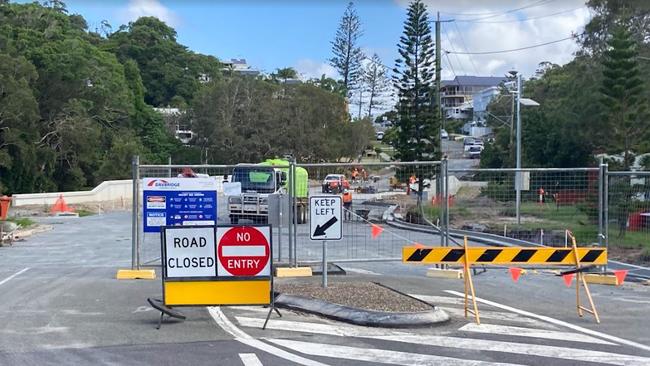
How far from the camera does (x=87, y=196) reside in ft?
161

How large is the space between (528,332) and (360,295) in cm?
267

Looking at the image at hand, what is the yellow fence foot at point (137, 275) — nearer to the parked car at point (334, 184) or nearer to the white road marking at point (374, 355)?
the parked car at point (334, 184)

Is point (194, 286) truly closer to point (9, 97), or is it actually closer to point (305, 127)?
point (9, 97)

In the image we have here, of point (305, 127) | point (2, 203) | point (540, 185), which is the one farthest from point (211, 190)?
point (305, 127)

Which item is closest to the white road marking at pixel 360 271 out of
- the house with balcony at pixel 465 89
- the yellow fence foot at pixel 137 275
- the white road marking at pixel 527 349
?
the yellow fence foot at pixel 137 275

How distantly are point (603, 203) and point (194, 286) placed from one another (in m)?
8.54

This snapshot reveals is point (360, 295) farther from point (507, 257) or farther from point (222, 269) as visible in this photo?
point (222, 269)

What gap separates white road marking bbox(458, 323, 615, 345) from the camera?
9290 mm

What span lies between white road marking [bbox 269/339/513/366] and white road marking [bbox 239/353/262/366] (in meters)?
0.60

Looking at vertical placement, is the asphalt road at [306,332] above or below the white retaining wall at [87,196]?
below

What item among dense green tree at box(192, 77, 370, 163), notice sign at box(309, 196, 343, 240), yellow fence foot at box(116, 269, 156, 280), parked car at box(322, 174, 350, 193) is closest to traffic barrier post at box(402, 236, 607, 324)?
notice sign at box(309, 196, 343, 240)

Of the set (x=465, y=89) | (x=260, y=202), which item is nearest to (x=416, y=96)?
(x=260, y=202)

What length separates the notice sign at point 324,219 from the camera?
39.6 ft

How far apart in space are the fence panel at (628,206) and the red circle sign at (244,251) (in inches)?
311
